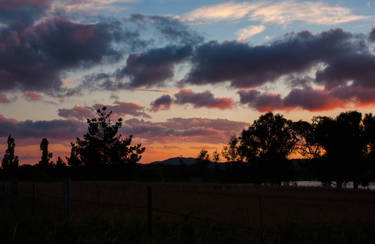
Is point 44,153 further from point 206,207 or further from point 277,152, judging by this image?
point 206,207

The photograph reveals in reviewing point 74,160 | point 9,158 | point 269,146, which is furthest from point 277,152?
point 9,158

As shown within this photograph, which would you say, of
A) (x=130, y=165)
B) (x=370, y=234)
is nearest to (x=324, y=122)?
(x=130, y=165)

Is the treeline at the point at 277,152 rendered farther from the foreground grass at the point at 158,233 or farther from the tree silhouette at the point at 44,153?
the foreground grass at the point at 158,233

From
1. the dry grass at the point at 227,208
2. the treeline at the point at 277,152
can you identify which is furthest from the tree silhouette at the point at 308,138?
the dry grass at the point at 227,208

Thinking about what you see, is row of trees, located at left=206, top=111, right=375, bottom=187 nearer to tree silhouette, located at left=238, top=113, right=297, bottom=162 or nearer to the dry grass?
tree silhouette, located at left=238, top=113, right=297, bottom=162

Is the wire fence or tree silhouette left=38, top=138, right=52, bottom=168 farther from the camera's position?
tree silhouette left=38, top=138, right=52, bottom=168

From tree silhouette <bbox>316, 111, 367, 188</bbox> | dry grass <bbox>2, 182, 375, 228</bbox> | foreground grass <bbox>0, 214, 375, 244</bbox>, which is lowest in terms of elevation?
dry grass <bbox>2, 182, 375, 228</bbox>

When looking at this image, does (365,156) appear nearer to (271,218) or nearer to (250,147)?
(250,147)

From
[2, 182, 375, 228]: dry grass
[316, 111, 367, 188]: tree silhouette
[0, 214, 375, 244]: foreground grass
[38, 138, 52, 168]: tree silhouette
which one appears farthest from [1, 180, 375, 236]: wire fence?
[38, 138, 52, 168]: tree silhouette

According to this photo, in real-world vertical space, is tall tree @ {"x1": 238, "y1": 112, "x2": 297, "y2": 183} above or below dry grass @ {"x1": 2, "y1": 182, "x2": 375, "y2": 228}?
above

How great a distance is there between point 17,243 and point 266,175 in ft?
220

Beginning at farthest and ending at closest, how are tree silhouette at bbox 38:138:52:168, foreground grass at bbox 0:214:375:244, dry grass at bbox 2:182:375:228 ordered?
tree silhouette at bbox 38:138:52:168
dry grass at bbox 2:182:375:228
foreground grass at bbox 0:214:375:244

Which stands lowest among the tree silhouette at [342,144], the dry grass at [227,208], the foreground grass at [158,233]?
the dry grass at [227,208]

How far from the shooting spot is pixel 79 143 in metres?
68.7
